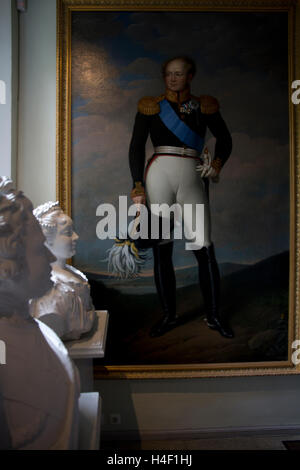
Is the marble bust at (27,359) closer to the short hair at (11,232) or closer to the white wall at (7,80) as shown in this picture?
the short hair at (11,232)

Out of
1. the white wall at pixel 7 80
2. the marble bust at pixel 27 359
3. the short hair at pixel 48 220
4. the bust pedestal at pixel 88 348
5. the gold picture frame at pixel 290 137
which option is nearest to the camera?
the marble bust at pixel 27 359

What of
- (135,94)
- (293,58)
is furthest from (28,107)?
(293,58)

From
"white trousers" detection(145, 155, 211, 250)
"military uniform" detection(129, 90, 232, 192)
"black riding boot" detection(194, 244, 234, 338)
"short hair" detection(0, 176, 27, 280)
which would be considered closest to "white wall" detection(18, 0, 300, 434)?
"black riding boot" detection(194, 244, 234, 338)

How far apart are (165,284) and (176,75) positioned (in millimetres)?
1873

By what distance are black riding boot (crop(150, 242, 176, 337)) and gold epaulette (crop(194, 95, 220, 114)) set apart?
124 cm

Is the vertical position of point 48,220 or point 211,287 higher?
point 48,220

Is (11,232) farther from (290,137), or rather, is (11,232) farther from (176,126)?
(290,137)

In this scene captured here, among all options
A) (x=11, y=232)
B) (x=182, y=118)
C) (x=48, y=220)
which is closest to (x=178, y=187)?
(x=182, y=118)

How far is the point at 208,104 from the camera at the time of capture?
2.87 m

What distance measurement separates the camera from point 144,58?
2836mm

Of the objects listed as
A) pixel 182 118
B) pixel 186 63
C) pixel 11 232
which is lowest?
pixel 11 232

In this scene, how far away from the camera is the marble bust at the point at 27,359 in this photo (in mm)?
935

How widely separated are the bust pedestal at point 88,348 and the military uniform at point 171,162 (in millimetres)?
760

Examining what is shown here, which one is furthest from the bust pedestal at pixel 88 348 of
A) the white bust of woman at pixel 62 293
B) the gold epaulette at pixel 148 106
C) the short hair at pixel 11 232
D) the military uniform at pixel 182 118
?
the gold epaulette at pixel 148 106
